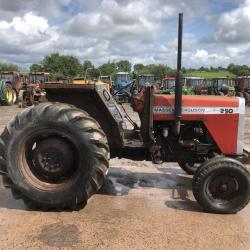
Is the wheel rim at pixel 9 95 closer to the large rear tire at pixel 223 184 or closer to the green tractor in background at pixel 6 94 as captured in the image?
the green tractor in background at pixel 6 94

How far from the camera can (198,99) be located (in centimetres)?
556

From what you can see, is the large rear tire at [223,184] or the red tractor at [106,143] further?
the large rear tire at [223,184]

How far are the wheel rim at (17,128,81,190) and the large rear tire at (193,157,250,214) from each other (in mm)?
1514

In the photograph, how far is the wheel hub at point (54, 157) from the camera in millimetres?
5043

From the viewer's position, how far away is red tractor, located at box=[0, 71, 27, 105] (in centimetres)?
2472

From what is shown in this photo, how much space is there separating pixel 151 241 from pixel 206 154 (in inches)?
77.9

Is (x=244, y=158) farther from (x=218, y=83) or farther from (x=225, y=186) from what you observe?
(x=218, y=83)

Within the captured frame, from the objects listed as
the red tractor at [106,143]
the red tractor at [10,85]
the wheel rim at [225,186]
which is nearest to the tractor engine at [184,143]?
the red tractor at [106,143]

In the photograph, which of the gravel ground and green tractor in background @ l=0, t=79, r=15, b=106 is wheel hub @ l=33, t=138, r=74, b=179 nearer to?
the gravel ground

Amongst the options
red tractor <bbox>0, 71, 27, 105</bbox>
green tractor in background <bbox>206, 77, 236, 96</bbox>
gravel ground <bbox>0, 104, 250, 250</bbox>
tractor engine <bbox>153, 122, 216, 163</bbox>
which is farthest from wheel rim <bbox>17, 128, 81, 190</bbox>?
green tractor in background <bbox>206, 77, 236, 96</bbox>

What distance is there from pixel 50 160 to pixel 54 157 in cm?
6

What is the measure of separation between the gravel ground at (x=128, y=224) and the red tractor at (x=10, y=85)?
1972cm

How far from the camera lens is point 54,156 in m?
5.07

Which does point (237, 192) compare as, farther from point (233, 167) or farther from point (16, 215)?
point (16, 215)
